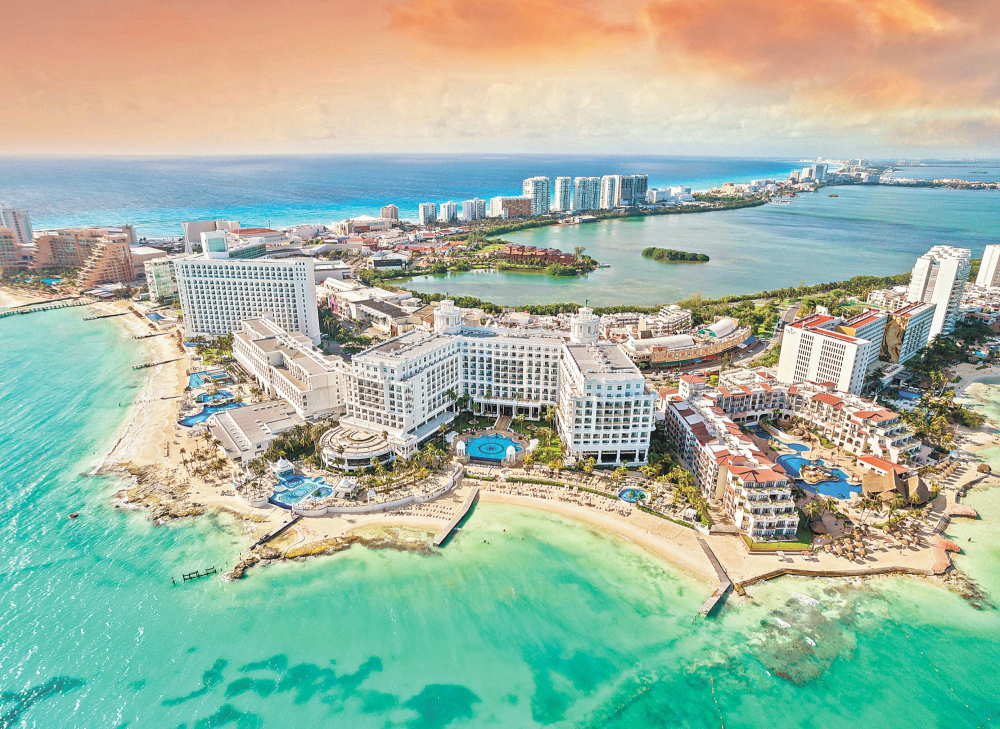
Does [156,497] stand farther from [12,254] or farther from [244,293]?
[12,254]

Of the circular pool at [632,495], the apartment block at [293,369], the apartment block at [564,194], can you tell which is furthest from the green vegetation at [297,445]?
the apartment block at [564,194]

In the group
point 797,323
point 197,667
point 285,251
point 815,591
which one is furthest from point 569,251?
point 197,667

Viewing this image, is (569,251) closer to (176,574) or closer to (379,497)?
(379,497)

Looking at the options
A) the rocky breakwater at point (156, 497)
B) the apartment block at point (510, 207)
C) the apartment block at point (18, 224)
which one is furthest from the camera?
the apartment block at point (510, 207)

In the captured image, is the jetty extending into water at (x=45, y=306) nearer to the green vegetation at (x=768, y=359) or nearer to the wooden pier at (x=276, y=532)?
the wooden pier at (x=276, y=532)

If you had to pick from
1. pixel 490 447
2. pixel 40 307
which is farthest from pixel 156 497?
pixel 40 307

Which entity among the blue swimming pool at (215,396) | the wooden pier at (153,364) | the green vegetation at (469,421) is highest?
the wooden pier at (153,364)

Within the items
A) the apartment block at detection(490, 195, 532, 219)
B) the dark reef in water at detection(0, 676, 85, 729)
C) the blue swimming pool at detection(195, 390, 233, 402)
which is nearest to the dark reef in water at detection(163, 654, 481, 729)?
the dark reef in water at detection(0, 676, 85, 729)

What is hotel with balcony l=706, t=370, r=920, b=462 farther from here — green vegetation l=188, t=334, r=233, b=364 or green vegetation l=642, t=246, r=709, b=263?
green vegetation l=642, t=246, r=709, b=263
